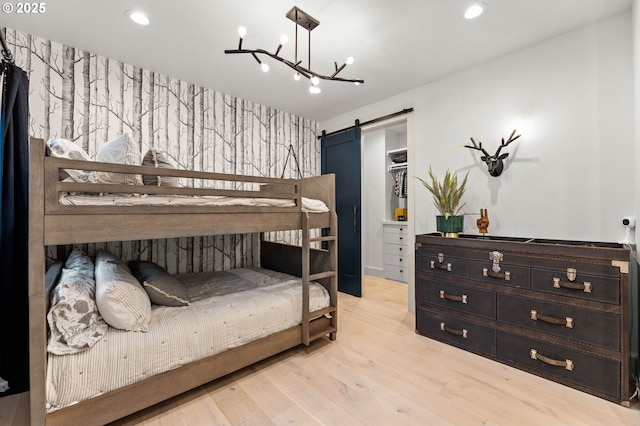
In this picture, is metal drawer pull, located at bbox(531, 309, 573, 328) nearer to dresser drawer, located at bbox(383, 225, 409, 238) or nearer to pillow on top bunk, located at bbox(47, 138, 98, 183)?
dresser drawer, located at bbox(383, 225, 409, 238)

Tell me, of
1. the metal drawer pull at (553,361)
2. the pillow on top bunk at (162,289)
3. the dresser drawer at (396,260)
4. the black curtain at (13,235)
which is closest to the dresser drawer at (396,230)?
the dresser drawer at (396,260)

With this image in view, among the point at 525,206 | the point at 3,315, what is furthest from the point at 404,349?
the point at 3,315

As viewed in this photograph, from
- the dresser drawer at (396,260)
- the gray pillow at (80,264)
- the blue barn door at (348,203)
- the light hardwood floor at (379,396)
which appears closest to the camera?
the light hardwood floor at (379,396)

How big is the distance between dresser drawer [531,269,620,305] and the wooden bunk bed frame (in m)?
1.57

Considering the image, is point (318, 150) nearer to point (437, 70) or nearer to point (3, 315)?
point (437, 70)

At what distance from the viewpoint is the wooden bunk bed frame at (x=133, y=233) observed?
1288mm

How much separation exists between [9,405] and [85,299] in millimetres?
1041

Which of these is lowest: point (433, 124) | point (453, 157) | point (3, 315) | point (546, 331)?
point (546, 331)

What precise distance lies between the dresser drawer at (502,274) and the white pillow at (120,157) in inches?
101

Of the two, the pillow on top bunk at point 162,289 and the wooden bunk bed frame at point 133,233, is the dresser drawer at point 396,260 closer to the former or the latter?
the wooden bunk bed frame at point 133,233

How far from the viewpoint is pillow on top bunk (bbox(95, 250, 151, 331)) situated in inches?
59.2

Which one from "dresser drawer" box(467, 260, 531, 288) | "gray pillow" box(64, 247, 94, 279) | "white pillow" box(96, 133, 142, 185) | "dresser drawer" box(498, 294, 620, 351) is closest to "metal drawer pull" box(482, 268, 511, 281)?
"dresser drawer" box(467, 260, 531, 288)

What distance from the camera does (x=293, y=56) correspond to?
2.51 m

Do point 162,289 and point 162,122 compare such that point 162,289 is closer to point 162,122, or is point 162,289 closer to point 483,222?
point 162,122
